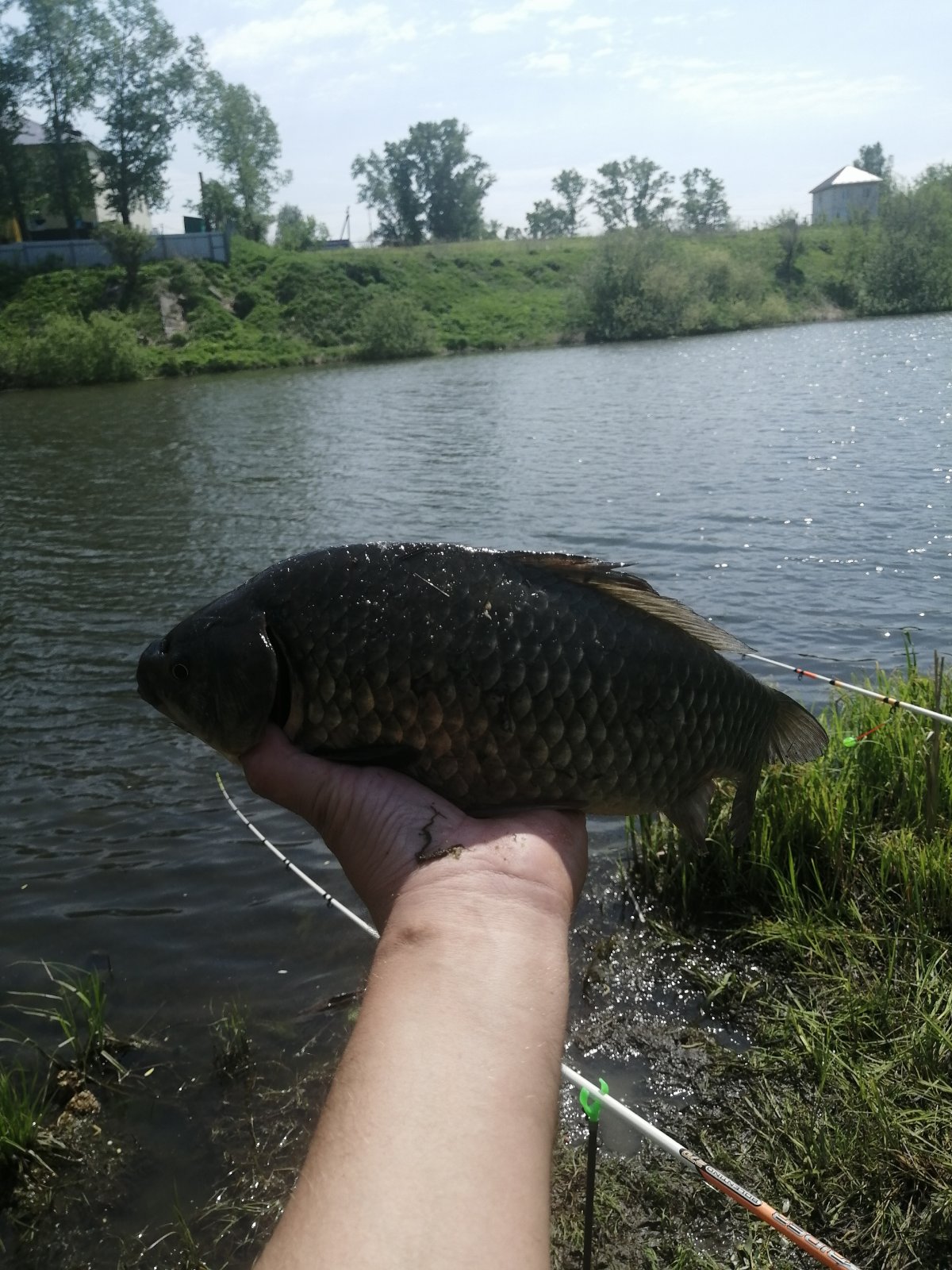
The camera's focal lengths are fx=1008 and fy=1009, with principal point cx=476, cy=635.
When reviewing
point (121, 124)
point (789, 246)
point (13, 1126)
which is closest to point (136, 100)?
point (121, 124)

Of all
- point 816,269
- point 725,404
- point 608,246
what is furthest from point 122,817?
point 816,269

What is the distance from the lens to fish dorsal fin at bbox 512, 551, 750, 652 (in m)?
2.89

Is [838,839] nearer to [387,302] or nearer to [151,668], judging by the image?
[151,668]

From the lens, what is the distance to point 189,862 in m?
7.65

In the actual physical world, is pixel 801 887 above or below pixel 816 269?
below

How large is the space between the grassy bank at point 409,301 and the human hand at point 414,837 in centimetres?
4925

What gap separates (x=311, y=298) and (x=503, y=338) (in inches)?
511

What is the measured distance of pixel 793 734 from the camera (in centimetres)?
333

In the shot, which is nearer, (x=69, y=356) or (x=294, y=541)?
(x=294, y=541)

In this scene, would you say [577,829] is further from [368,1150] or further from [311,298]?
[311,298]

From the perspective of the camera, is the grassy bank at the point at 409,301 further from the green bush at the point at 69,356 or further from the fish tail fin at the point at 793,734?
the fish tail fin at the point at 793,734

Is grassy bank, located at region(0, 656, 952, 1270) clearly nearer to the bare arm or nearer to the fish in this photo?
the fish

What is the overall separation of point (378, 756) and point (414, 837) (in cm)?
32

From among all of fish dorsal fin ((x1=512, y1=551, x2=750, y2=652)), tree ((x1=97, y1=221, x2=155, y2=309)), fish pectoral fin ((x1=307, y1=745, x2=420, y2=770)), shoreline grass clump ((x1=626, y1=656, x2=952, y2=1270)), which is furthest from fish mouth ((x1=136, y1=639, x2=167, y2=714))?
tree ((x1=97, y1=221, x2=155, y2=309))
